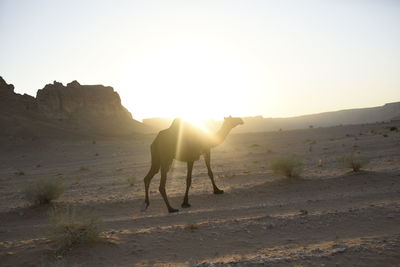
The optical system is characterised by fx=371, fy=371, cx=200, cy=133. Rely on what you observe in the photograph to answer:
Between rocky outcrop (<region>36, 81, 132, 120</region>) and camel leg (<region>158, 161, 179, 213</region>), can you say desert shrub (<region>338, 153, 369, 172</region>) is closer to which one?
camel leg (<region>158, 161, 179, 213</region>)

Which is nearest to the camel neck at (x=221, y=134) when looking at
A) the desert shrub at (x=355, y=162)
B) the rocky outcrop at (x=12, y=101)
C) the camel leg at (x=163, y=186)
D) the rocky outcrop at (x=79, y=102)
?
the camel leg at (x=163, y=186)

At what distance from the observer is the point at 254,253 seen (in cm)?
609

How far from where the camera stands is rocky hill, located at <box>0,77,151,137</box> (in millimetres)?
69812

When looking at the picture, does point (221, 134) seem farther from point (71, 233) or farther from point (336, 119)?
point (336, 119)

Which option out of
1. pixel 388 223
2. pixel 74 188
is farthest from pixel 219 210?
pixel 74 188

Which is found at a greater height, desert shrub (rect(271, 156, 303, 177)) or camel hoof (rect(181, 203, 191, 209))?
desert shrub (rect(271, 156, 303, 177))

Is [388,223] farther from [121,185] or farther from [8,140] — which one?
[8,140]

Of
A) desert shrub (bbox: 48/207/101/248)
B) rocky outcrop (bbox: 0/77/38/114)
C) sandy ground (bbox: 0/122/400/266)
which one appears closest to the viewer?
sandy ground (bbox: 0/122/400/266)

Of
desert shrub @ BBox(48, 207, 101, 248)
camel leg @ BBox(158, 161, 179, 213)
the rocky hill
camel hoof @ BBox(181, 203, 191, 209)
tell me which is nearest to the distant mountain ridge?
the rocky hill

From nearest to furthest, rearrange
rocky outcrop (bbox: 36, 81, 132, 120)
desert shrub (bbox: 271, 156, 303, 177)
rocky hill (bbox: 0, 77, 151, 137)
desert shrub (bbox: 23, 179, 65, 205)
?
1. desert shrub (bbox: 23, 179, 65, 205)
2. desert shrub (bbox: 271, 156, 303, 177)
3. rocky hill (bbox: 0, 77, 151, 137)
4. rocky outcrop (bbox: 36, 81, 132, 120)

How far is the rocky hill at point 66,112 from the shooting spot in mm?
69812

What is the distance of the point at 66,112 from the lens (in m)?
97.9

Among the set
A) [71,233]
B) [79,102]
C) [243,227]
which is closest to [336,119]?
[79,102]

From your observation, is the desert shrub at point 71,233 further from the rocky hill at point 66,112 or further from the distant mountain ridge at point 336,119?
the distant mountain ridge at point 336,119
